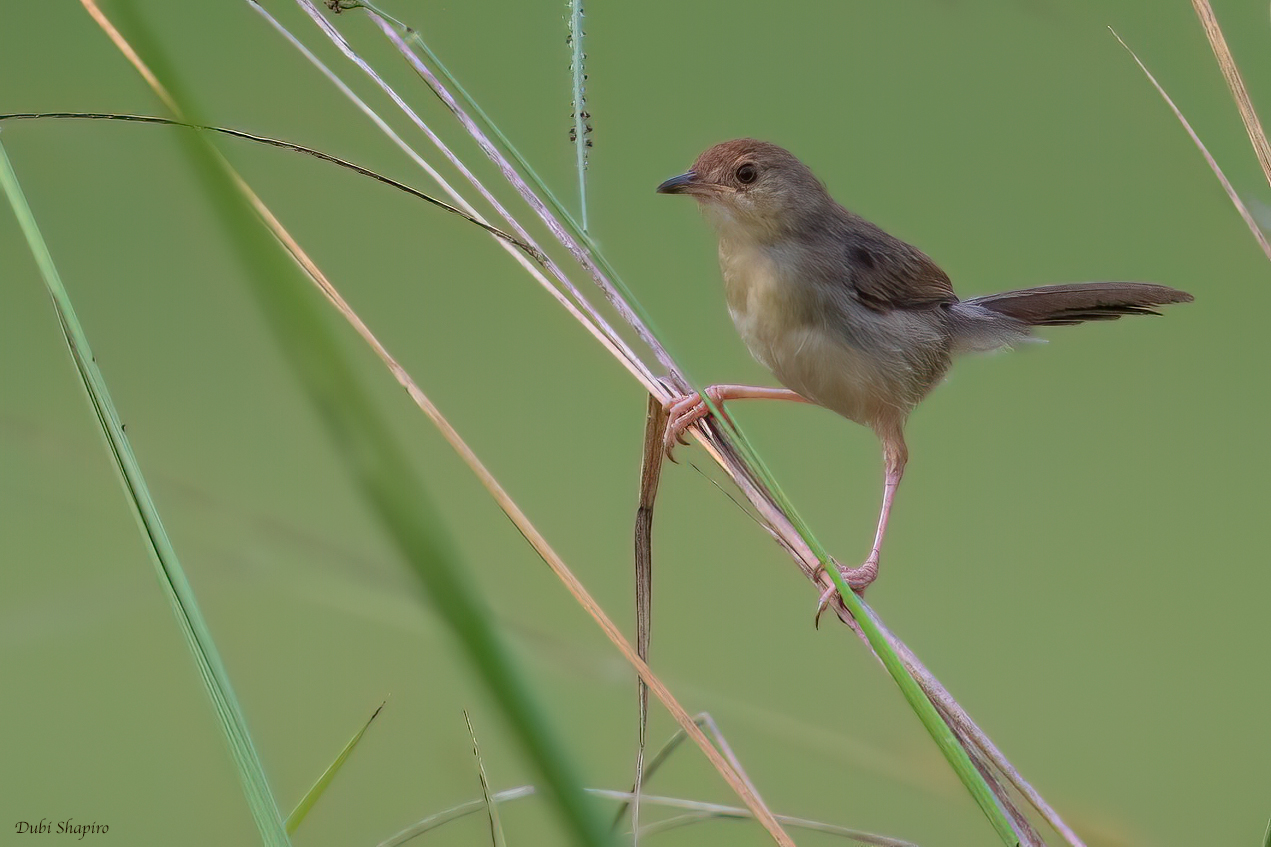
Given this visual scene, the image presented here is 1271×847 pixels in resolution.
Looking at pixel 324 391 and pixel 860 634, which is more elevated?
pixel 324 391

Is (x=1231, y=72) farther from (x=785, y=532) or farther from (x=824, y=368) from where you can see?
(x=824, y=368)

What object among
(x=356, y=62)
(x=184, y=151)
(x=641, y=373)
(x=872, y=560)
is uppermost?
(x=356, y=62)

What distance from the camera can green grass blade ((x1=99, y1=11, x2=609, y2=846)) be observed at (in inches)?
22.2

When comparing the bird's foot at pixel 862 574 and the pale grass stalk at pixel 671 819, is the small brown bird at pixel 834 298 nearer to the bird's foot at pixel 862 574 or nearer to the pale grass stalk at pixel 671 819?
the bird's foot at pixel 862 574

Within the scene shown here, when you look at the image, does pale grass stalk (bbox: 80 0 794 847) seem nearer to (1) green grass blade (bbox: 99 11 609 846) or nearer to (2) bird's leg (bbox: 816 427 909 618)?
(1) green grass blade (bbox: 99 11 609 846)

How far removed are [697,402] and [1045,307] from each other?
74cm

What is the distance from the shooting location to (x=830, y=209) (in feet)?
6.40

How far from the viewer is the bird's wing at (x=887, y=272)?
1908 millimetres

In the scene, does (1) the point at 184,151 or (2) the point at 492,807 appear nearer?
(1) the point at 184,151

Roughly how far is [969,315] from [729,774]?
130 centimetres

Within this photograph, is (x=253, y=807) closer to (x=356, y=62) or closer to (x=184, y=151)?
(x=184, y=151)

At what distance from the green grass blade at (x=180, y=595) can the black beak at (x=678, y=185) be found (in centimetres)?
121

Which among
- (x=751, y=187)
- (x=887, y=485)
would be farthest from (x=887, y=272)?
(x=887, y=485)

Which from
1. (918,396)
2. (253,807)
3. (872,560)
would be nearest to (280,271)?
(253,807)
